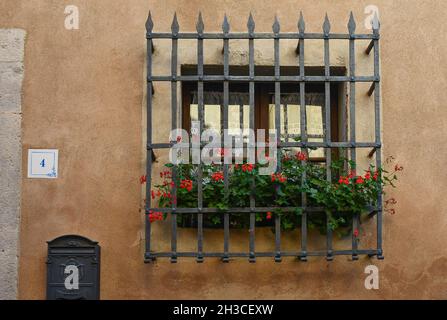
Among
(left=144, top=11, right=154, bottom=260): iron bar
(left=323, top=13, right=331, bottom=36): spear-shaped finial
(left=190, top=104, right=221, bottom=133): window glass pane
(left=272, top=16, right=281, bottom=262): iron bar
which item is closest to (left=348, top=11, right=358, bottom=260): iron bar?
(left=323, top=13, right=331, bottom=36): spear-shaped finial

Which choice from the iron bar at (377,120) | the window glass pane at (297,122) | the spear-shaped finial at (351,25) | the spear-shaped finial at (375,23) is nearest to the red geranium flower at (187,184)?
the window glass pane at (297,122)

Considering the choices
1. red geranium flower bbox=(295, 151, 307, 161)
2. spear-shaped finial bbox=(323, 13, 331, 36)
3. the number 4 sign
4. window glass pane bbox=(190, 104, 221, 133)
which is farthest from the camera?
window glass pane bbox=(190, 104, 221, 133)

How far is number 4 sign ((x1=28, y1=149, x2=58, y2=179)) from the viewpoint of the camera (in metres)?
4.80

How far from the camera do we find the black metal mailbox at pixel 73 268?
15.2 ft

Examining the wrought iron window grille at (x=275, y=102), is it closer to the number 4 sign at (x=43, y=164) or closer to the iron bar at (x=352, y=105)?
the iron bar at (x=352, y=105)

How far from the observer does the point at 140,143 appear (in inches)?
189

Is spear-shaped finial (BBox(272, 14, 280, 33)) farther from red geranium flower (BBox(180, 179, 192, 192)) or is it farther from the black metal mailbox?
the black metal mailbox

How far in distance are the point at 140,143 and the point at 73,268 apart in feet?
3.15

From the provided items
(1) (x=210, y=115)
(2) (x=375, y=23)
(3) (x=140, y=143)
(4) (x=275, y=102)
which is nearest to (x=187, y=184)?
(3) (x=140, y=143)

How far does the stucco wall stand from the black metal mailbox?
67mm

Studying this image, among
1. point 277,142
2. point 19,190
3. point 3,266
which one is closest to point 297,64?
point 277,142

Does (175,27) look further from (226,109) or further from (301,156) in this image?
(301,156)

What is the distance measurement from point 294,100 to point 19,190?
2047mm

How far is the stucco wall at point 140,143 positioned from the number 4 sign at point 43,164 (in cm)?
5
